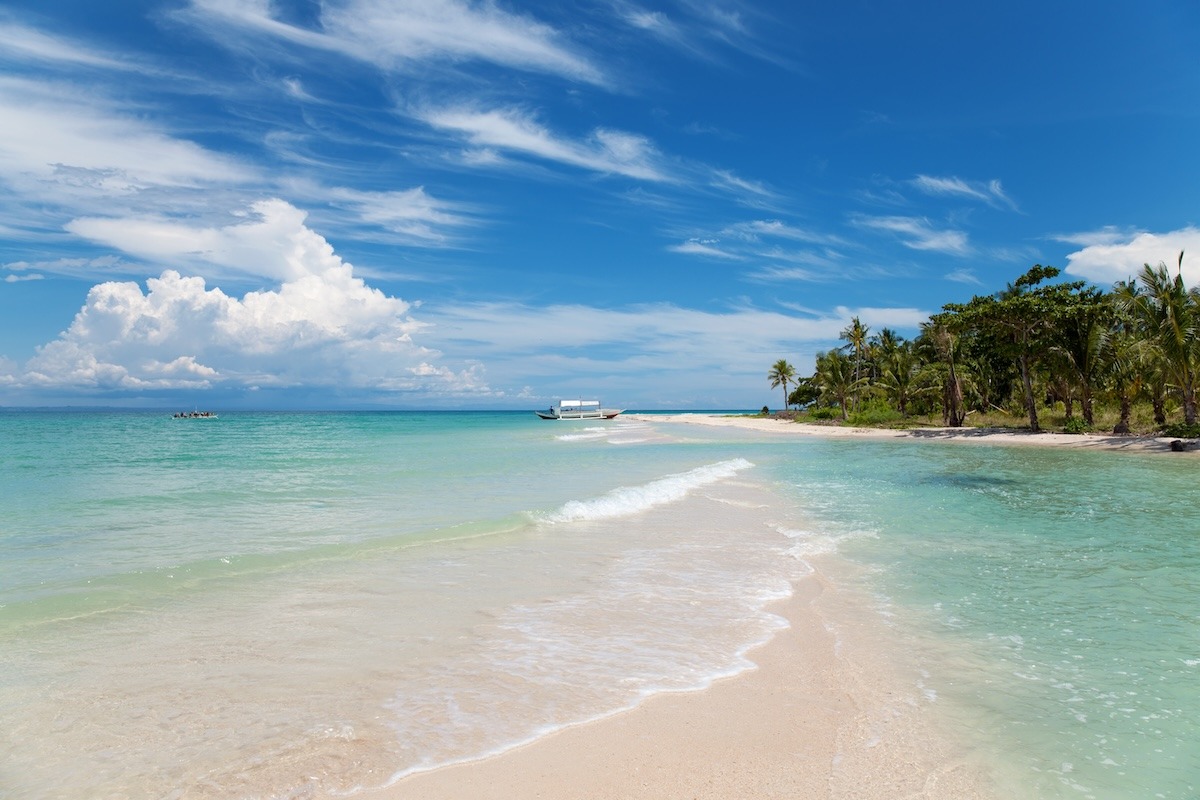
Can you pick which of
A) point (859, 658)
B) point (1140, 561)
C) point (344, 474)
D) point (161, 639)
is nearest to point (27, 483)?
point (344, 474)

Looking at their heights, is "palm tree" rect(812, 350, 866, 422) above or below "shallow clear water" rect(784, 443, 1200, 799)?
above

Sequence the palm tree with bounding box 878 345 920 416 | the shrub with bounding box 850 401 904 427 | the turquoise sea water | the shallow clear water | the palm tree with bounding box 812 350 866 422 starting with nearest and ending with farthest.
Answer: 1. the shallow clear water
2. the turquoise sea water
3. the palm tree with bounding box 878 345 920 416
4. the shrub with bounding box 850 401 904 427
5. the palm tree with bounding box 812 350 866 422

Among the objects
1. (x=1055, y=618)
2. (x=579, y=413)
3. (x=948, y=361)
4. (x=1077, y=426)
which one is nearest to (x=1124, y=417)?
(x=1077, y=426)

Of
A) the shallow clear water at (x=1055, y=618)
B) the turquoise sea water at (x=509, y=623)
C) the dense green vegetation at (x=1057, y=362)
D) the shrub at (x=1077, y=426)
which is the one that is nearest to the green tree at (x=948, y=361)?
the dense green vegetation at (x=1057, y=362)

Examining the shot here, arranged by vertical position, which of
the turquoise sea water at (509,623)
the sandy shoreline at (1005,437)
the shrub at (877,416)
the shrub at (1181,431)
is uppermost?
the shrub at (877,416)

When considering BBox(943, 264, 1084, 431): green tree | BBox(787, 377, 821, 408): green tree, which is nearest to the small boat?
BBox(787, 377, 821, 408): green tree

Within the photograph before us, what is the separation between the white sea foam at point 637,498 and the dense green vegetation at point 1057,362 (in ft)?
82.2

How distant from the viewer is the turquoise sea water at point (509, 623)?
427 centimetres

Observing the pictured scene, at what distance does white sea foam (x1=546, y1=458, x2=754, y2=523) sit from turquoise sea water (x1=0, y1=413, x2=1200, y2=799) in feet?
0.61

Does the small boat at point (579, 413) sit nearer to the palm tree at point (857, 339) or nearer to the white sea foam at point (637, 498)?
the palm tree at point (857, 339)

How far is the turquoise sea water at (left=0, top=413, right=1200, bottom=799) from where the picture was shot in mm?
4273

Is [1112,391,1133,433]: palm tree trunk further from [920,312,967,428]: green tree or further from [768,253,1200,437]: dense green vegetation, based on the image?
[920,312,967,428]: green tree

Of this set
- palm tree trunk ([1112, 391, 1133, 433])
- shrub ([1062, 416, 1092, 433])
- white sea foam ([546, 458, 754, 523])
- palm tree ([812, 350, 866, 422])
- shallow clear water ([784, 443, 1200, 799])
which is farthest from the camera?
palm tree ([812, 350, 866, 422])

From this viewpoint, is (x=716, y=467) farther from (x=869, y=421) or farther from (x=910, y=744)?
(x=869, y=421)
